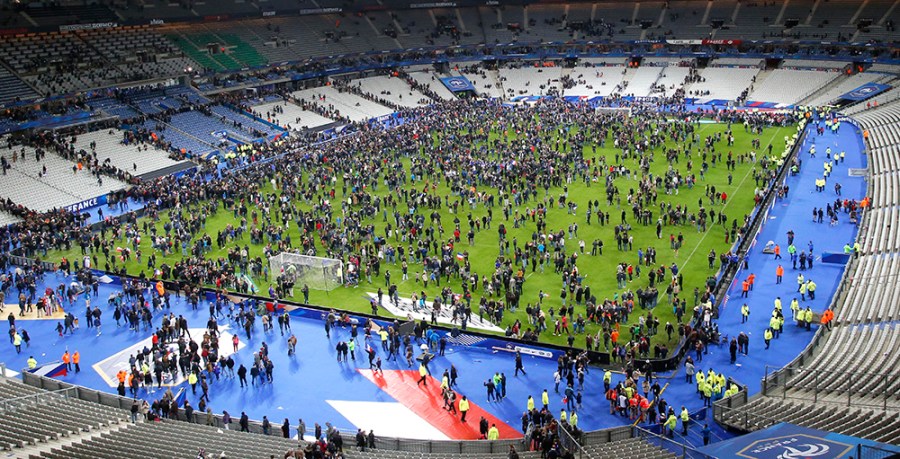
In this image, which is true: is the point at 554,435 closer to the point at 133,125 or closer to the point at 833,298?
the point at 833,298

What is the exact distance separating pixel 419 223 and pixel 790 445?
89.4 ft

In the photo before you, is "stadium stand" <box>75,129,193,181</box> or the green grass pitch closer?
the green grass pitch

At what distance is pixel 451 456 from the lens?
2112 cm

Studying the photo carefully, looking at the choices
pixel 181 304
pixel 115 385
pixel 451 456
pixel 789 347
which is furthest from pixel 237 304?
pixel 789 347

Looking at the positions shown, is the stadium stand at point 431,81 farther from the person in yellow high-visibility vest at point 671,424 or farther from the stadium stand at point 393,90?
the person in yellow high-visibility vest at point 671,424

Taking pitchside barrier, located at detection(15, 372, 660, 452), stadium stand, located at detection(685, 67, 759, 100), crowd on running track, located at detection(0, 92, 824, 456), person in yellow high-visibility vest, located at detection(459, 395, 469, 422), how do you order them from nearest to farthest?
pitchside barrier, located at detection(15, 372, 660, 452)
person in yellow high-visibility vest, located at detection(459, 395, 469, 422)
crowd on running track, located at detection(0, 92, 824, 456)
stadium stand, located at detection(685, 67, 759, 100)

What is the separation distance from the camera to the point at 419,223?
41.6 metres

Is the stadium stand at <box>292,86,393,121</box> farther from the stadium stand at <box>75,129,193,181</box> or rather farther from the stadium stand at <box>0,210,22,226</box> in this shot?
the stadium stand at <box>0,210,22,226</box>

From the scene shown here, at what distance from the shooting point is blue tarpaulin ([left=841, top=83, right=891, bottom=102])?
2827 inches

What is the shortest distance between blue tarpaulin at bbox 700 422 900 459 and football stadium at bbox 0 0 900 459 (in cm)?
11

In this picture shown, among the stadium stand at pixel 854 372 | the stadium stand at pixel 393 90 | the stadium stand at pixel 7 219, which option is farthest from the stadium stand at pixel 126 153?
the stadium stand at pixel 854 372

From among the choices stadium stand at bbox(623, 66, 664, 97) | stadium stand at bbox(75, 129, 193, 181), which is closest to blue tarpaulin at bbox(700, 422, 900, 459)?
stadium stand at bbox(75, 129, 193, 181)

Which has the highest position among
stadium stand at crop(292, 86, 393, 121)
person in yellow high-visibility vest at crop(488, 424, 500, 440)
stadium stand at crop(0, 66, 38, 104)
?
stadium stand at crop(292, 86, 393, 121)

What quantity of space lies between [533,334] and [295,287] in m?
12.1
